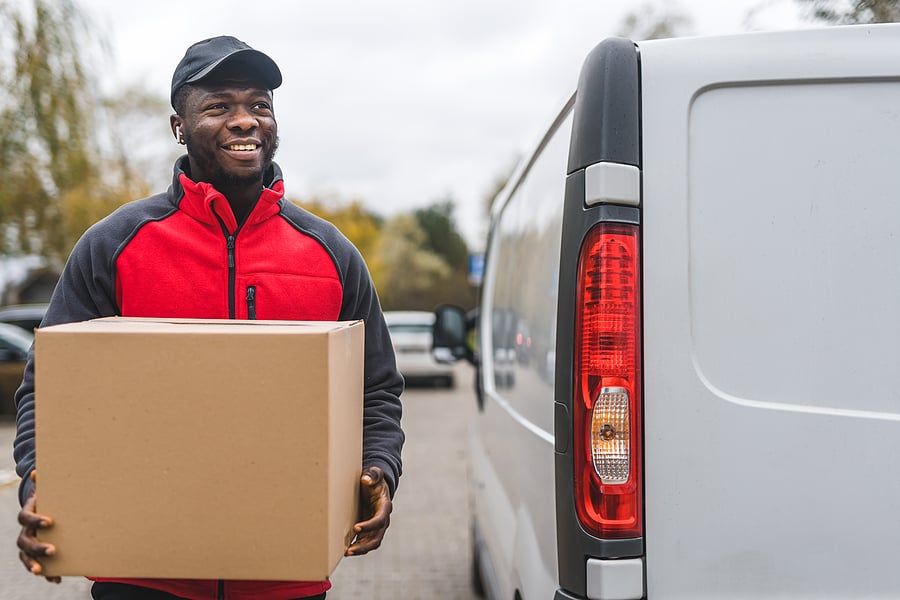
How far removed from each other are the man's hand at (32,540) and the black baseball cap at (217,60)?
3.18 feet

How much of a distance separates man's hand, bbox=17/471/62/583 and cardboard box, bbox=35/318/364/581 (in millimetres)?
21

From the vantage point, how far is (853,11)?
4965 mm

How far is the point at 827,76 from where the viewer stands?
2.06 meters

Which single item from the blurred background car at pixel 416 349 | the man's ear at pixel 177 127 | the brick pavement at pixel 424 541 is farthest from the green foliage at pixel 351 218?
the man's ear at pixel 177 127

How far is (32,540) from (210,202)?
2.64 ft

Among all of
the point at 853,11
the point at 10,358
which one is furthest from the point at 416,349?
the point at 853,11

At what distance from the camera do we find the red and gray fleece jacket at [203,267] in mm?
2176

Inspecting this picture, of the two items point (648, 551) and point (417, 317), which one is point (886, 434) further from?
point (417, 317)

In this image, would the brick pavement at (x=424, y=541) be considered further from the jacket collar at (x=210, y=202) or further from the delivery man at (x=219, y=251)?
the jacket collar at (x=210, y=202)

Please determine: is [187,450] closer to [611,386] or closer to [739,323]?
[611,386]

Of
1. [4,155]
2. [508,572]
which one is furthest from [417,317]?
[508,572]

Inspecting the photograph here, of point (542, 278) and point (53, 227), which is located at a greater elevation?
point (53, 227)

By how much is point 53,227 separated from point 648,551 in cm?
1616

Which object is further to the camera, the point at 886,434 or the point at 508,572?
the point at 508,572
